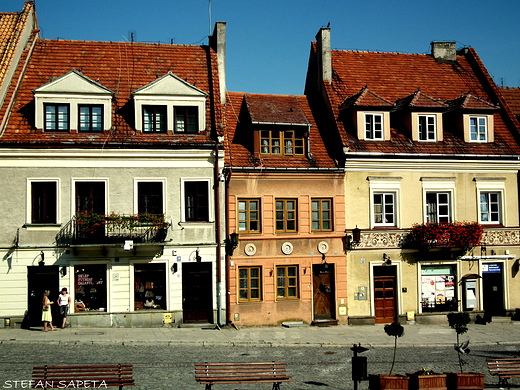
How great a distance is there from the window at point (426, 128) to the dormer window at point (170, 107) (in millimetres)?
10495

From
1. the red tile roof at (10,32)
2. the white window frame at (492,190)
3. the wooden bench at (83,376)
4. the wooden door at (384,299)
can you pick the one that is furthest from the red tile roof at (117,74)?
the wooden bench at (83,376)

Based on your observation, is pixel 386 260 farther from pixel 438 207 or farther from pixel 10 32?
pixel 10 32

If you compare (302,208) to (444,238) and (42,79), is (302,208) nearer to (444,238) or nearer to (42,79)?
(444,238)

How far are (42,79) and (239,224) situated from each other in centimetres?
1078

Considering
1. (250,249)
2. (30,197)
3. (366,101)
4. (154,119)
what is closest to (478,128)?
(366,101)

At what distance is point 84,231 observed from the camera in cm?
2548

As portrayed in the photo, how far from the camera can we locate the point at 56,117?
87.1ft

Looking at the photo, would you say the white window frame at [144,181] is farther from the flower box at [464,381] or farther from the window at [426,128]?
the flower box at [464,381]

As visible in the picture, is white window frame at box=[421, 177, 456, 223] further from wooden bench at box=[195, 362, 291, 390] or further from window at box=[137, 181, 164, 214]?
wooden bench at box=[195, 362, 291, 390]

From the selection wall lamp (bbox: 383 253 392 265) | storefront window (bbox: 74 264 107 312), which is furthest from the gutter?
storefront window (bbox: 74 264 107 312)

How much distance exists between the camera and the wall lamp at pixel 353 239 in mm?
28156

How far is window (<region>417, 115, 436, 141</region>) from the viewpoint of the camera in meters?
30.5

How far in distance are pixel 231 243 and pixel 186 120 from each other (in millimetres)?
5685

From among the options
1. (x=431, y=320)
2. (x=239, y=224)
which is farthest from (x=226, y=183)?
(x=431, y=320)
